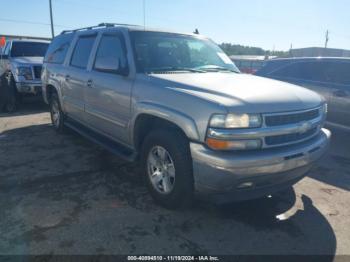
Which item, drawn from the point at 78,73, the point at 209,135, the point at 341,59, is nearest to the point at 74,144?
the point at 78,73

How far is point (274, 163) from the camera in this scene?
2973mm

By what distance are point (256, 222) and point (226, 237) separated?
0.46 meters

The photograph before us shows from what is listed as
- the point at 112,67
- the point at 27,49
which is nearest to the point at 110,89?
the point at 112,67

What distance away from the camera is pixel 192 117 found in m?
3.00

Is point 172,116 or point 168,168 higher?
point 172,116

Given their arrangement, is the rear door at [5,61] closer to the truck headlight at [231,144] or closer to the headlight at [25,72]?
the headlight at [25,72]

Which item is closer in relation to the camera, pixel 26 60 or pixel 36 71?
pixel 36 71

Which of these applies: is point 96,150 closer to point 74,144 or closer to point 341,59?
point 74,144

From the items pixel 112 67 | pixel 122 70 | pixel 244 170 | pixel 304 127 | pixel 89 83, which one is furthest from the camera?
pixel 89 83

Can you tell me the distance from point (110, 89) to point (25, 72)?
610 centimetres

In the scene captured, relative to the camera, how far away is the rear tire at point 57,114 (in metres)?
6.39

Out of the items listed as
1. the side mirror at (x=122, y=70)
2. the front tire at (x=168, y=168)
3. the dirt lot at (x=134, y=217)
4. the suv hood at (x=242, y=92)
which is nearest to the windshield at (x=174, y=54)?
the side mirror at (x=122, y=70)

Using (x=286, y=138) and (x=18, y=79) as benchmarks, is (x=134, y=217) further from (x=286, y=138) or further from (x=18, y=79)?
(x=18, y=79)

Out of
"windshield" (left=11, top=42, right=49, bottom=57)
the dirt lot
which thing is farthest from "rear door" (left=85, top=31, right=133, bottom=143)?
"windshield" (left=11, top=42, right=49, bottom=57)
